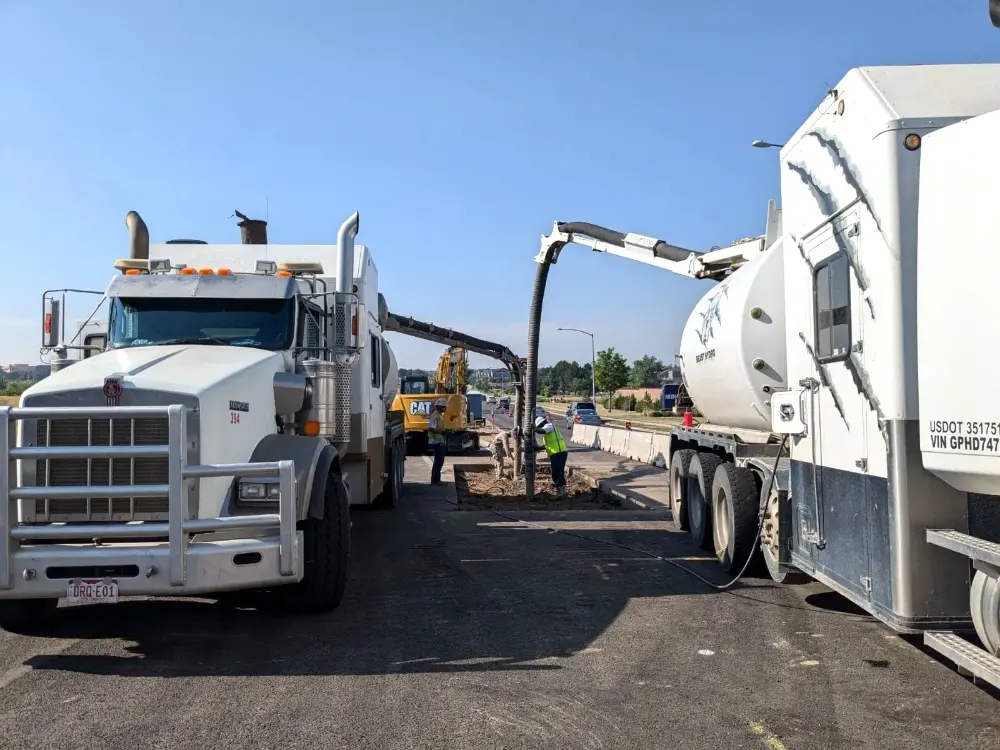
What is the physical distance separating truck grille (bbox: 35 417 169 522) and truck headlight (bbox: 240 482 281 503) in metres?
0.56

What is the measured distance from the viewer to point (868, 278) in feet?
17.0

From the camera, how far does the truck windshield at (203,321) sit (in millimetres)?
7852

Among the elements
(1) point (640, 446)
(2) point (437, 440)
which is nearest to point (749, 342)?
(2) point (437, 440)

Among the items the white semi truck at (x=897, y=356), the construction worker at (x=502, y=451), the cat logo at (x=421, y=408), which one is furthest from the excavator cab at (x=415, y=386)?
the white semi truck at (x=897, y=356)

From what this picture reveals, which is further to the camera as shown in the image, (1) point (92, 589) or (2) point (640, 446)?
(2) point (640, 446)

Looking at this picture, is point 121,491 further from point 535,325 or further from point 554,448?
point 535,325

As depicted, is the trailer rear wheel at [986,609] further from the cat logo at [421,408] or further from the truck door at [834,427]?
the cat logo at [421,408]

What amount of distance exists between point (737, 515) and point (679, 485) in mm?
3160

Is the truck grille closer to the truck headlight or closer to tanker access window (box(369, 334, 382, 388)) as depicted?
the truck headlight

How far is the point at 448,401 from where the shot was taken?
28609 mm

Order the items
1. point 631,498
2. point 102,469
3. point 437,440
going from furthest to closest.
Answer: point 437,440
point 631,498
point 102,469

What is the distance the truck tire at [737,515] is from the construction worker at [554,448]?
22.9 feet

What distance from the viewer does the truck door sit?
17.7ft

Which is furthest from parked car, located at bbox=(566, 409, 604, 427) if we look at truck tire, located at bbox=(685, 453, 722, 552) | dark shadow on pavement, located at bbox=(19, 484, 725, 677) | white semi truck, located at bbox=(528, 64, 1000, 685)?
white semi truck, located at bbox=(528, 64, 1000, 685)
